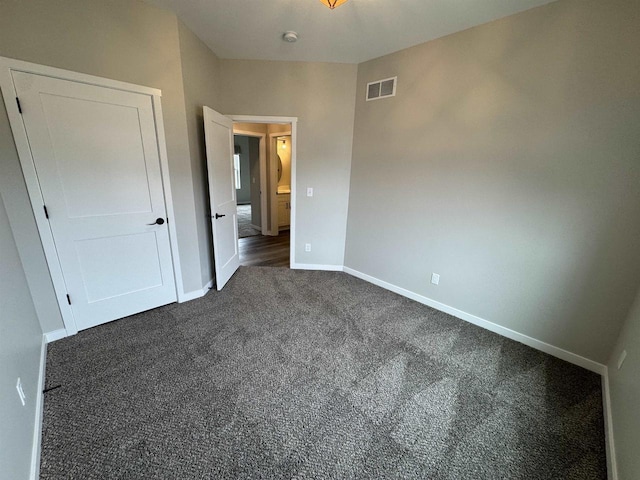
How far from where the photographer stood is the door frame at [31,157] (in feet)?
5.59

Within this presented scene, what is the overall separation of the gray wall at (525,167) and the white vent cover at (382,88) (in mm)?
71

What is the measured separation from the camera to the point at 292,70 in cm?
314

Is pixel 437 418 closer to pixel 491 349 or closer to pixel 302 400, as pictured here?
pixel 302 400

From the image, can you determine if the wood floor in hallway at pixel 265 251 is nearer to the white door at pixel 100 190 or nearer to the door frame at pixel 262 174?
the door frame at pixel 262 174

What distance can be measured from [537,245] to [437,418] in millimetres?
1596

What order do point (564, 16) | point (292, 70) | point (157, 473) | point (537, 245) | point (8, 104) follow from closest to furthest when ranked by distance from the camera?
point (157, 473), point (8, 104), point (564, 16), point (537, 245), point (292, 70)

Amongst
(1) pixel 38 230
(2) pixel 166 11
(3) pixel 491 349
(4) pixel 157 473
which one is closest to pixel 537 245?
(3) pixel 491 349

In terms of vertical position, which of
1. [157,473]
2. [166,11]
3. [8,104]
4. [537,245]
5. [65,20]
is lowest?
[157,473]

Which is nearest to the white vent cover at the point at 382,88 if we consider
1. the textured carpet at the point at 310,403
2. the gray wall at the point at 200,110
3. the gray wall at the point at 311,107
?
the gray wall at the point at 311,107

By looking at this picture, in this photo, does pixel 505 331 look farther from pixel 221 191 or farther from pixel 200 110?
pixel 200 110

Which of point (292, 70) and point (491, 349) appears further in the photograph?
point (292, 70)

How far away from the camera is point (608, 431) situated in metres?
1.48

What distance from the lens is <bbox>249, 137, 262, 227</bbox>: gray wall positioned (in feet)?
18.2

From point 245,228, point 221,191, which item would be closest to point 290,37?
point 221,191
